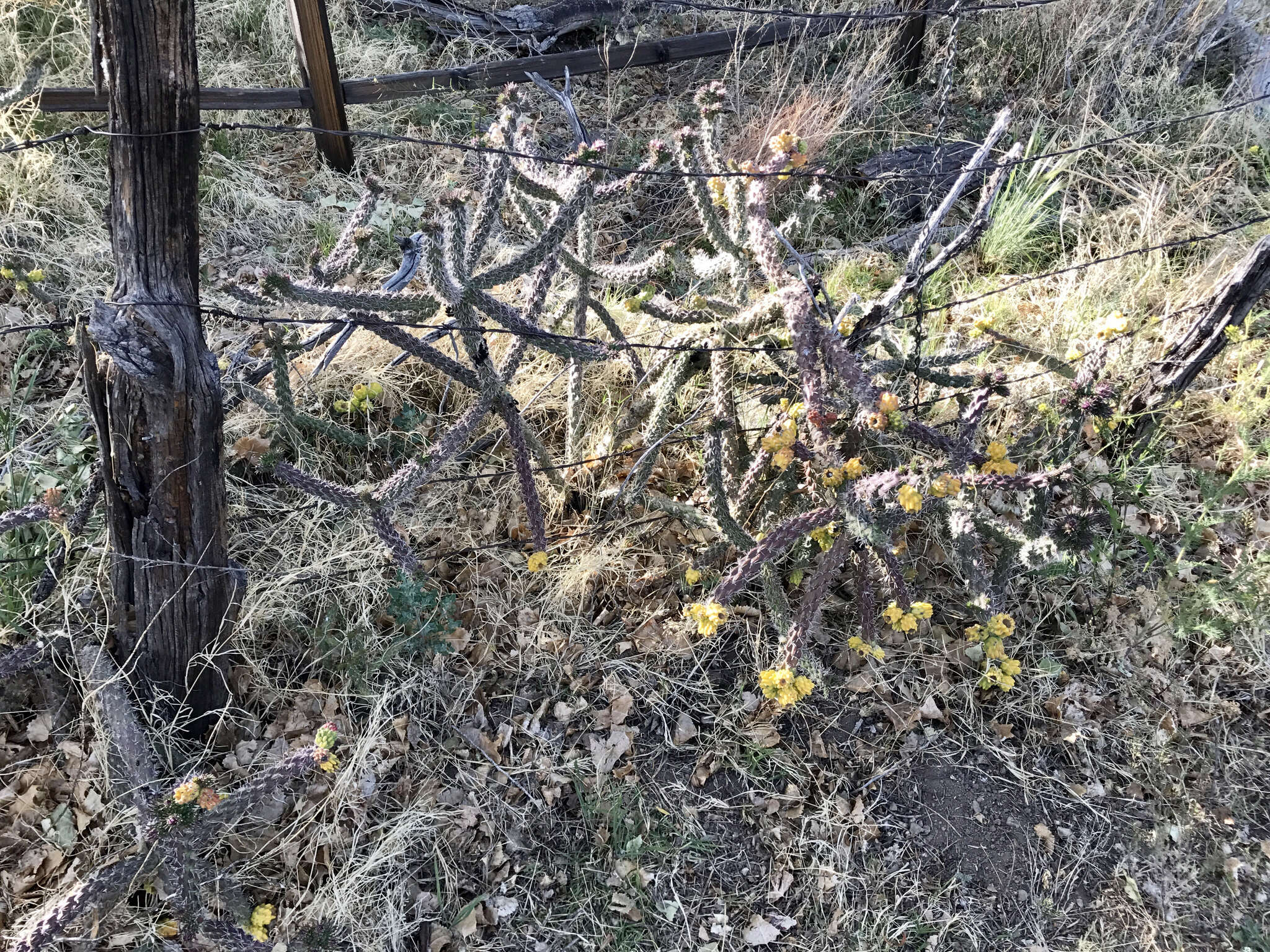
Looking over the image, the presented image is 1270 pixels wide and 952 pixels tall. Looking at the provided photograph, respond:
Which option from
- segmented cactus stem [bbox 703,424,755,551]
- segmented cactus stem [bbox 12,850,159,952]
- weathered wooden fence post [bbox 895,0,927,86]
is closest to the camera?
segmented cactus stem [bbox 12,850,159,952]

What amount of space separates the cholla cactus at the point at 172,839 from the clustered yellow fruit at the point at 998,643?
191 centimetres

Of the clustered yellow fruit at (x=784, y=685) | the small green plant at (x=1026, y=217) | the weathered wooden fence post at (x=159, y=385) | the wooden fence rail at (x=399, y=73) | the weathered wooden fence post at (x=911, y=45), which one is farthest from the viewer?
the weathered wooden fence post at (x=911, y=45)

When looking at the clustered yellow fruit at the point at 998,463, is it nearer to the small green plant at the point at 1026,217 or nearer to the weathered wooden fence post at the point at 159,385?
the small green plant at the point at 1026,217

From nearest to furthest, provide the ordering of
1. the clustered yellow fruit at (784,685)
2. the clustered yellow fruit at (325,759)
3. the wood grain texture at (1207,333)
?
the clustered yellow fruit at (325,759)
the clustered yellow fruit at (784,685)
the wood grain texture at (1207,333)

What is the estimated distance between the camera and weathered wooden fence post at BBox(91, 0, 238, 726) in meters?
1.90

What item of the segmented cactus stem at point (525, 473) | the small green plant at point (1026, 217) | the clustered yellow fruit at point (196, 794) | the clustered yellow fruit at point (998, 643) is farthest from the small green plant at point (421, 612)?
the small green plant at point (1026, 217)

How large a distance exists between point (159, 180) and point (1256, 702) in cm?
365

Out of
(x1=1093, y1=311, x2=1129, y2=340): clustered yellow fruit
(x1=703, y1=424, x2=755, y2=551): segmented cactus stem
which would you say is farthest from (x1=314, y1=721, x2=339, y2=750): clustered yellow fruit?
(x1=1093, y1=311, x2=1129, y2=340): clustered yellow fruit

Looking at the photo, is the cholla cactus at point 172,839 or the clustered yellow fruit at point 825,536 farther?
the clustered yellow fruit at point 825,536

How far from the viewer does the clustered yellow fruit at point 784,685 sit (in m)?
2.47

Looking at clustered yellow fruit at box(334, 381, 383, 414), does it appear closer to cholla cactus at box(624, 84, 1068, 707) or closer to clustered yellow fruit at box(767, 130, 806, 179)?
cholla cactus at box(624, 84, 1068, 707)

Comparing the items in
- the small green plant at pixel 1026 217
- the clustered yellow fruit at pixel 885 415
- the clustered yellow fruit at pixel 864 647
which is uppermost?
the small green plant at pixel 1026 217

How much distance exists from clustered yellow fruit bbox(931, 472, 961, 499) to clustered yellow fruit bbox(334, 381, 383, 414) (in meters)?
1.98

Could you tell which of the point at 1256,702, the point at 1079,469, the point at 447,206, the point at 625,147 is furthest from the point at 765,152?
the point at 1256,702
